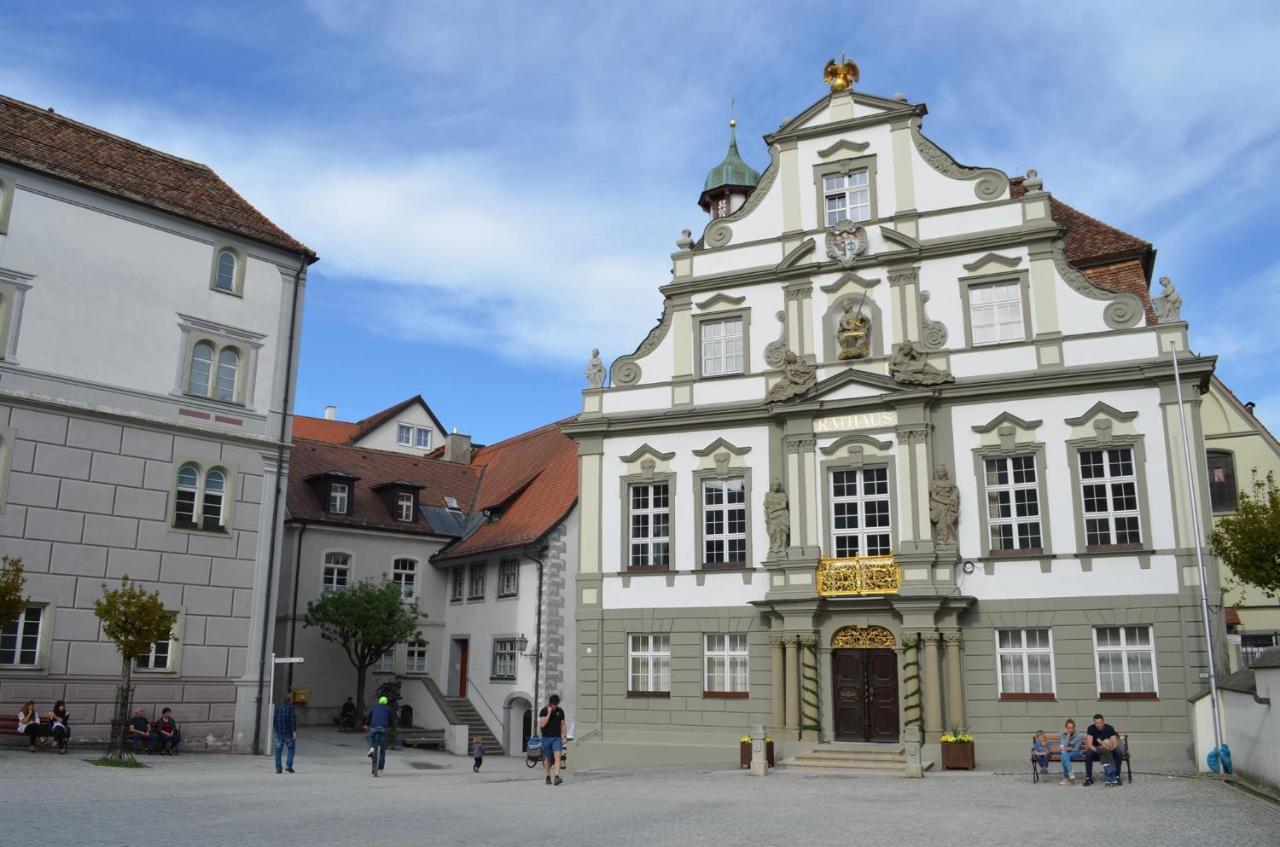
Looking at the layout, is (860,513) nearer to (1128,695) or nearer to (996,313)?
(996,313)

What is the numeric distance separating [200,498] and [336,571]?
36.7 feet

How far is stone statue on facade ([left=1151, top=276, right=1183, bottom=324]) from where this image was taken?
24.4 meters

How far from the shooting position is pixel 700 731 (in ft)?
87.0

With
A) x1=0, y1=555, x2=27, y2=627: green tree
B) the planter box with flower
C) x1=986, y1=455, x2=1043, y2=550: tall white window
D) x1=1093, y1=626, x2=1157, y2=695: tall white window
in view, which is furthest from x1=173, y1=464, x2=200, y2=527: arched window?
x1=1093, y1=626, x2=1157, y2=695: tall white window

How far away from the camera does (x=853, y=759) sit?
23.3 m

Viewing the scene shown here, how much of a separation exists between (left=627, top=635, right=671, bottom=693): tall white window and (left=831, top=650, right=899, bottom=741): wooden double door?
4.18 m

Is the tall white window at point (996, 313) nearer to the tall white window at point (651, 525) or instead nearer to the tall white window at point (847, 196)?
the tall white window at point (847, 196)

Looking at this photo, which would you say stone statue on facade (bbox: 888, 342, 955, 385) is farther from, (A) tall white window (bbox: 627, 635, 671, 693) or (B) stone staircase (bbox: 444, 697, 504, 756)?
(B) stone staircase (bbox: 444, 697, 504, 756)

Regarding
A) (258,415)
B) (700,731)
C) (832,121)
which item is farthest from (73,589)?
(832,121)

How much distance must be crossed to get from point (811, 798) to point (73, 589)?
16.4 metres

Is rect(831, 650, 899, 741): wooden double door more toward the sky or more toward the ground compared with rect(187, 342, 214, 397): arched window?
more toward the ground

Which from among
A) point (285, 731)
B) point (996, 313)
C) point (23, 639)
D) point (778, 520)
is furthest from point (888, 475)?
point (23, 639)

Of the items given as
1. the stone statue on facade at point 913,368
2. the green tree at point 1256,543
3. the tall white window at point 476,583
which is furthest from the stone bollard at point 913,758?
the tall white window at point 476,583

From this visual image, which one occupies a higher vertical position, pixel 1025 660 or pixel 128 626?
pixel 128 626
